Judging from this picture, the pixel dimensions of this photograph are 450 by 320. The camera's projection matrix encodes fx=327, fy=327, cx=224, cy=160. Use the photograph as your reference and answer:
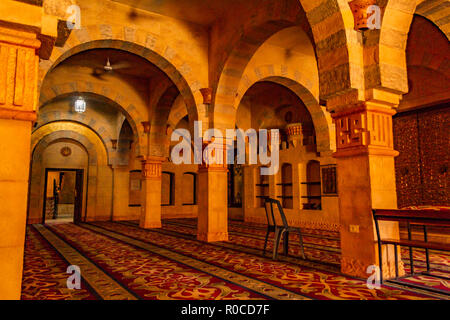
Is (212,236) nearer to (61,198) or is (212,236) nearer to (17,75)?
(17,75)

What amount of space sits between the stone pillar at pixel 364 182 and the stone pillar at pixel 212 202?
341cm

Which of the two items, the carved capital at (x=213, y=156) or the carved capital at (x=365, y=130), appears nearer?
the carved capital at (x=365, y=130)

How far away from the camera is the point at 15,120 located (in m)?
2.13

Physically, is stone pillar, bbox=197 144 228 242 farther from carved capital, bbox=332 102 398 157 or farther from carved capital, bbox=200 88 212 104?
carved capital, bbox=332 102 398 157

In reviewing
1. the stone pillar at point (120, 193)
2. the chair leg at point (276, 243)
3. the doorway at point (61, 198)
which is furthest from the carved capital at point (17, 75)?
the doorway at point (61, 198)

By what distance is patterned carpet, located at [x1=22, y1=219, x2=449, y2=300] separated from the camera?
10.0 ft

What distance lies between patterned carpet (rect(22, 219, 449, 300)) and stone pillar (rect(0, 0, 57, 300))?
1145 millimetres

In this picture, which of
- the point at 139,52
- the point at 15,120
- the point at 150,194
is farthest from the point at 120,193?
the point at 15,120

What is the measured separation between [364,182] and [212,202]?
375 centimetres

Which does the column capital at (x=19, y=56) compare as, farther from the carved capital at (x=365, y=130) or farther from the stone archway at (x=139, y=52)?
the stone archway at (x=139, y=52)

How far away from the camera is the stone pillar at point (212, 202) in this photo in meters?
6.84

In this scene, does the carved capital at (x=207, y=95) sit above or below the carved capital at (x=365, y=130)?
above

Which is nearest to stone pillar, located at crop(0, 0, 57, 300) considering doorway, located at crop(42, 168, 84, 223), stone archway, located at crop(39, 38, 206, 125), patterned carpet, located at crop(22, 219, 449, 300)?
patterned carpet, located at crop(22, 219, 449, 300)

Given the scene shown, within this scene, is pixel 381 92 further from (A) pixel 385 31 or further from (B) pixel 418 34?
(B) pixel 418 34
